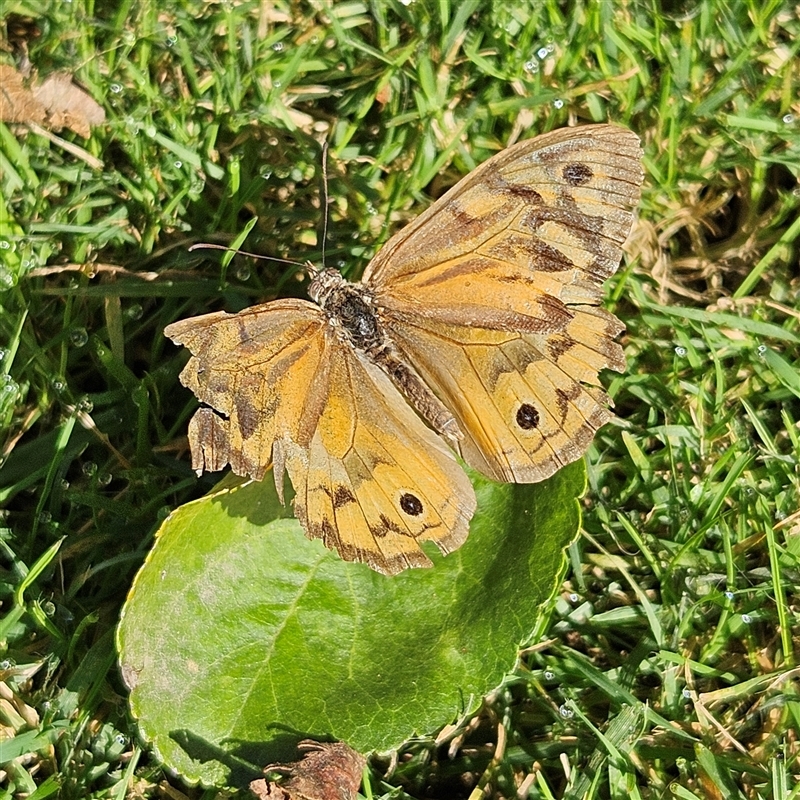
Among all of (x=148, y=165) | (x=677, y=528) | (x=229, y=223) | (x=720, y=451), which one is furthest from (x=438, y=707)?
(x=148, y=165)

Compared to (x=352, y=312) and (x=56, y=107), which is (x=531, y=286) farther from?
(x=56, y=107)

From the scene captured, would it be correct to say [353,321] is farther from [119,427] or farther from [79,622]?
[79,622]

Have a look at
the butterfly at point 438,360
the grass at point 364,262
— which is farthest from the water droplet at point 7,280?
the butterfly at point 438,360

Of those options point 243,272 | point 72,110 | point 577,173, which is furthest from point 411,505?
point 72,110

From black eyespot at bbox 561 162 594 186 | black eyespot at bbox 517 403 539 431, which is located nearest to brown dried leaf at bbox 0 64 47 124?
black eyespot at bbox 561 162 594 186

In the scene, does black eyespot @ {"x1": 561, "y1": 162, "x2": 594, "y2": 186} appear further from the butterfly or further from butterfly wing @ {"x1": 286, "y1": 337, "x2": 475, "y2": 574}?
butterfly wing @ {"x1": 286, "y1": 337, "x2": 475, "y2": 574}

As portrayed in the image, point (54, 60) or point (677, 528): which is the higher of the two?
point (54, 60)
